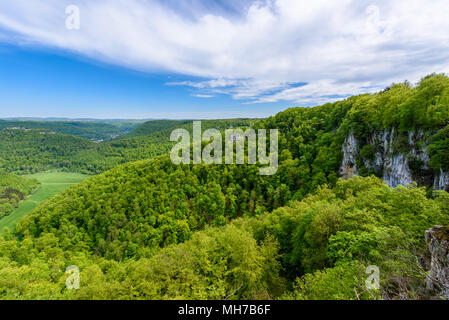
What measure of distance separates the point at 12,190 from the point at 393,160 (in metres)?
246

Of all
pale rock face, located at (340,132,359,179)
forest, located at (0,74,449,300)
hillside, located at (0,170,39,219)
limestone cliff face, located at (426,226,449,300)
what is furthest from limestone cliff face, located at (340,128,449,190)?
hillside, located at (0,170,39,219)

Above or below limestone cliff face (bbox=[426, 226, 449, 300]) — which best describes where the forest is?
below

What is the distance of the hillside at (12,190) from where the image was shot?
134550 millimetres

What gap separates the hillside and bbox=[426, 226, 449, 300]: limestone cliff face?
213 metres

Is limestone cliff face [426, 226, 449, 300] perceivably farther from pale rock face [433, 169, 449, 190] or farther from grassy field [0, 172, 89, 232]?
grassy field [0, 172, 89, 232]

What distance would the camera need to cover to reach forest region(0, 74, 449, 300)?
42.5 feet

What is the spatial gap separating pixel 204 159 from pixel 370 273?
74080mm

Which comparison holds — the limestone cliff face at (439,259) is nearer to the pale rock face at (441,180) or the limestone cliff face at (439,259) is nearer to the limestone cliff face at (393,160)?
the pale rock face at (441,180)

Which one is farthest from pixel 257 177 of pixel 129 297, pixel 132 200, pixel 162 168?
pixel 129 297

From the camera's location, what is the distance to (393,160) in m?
31.9

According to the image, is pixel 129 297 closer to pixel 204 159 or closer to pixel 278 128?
pixel 204 159

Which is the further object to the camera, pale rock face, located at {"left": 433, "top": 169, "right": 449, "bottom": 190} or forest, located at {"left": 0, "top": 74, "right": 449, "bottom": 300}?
pale rock face, located at {"left": 433, "top": 169, "right": 449, "bottom": 190}

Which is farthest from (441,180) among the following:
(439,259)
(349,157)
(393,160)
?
(349,157)

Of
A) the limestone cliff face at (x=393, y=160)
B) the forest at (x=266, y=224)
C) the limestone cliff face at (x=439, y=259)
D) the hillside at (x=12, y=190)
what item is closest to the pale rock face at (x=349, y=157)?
the limestone cliff face at (x=393, y=160)
